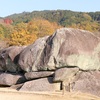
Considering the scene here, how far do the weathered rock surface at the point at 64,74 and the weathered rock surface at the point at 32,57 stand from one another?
1146mm

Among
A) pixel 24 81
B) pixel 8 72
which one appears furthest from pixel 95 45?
pixel 8 72

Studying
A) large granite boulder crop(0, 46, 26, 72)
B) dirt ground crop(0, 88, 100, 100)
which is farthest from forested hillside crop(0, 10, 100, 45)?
dirt ground crop(0, 88, 100, 100)

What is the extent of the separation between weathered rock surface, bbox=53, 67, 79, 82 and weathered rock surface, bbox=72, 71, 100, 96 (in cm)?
40

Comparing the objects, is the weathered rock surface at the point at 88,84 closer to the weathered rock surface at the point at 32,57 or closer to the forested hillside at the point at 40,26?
the weathered rock surface at the point at 32,57

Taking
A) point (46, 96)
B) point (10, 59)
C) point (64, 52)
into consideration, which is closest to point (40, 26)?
point (10, 59)

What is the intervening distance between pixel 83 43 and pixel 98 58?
3.75ft

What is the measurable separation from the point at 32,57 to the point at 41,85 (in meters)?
1.59

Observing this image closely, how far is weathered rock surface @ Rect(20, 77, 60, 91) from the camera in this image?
1209cm

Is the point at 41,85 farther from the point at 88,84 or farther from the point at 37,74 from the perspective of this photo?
the point at 88,84

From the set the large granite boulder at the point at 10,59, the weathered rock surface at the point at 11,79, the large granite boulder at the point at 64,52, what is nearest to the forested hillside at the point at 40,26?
the large granite boulder at the point at 64,52

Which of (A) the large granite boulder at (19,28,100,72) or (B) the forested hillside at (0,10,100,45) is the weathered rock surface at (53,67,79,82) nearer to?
(A) the large granite boulder at (19,28,100,72)

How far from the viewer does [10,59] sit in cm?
1420

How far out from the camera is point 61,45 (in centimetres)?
1247

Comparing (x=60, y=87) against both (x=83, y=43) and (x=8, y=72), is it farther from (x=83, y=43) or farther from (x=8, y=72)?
(x=8, y=72)
